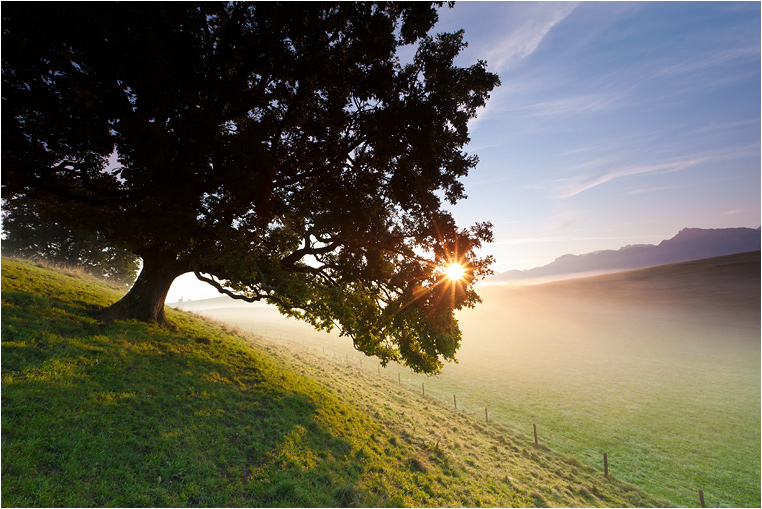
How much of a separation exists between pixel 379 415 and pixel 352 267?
8351 mm

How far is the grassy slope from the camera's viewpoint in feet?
21.3

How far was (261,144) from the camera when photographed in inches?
410

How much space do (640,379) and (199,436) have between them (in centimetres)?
5571

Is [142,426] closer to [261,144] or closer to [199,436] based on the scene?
[199,436]

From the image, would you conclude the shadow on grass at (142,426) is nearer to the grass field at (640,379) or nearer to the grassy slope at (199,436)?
the grassy slope at (199,436)

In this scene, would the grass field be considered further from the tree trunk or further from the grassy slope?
the tree trunk

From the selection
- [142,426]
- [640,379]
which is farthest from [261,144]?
[640,379]

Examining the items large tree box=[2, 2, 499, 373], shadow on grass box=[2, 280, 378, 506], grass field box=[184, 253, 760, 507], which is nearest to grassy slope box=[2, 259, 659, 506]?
shadow on grass box=[2, 280, 378, 506]

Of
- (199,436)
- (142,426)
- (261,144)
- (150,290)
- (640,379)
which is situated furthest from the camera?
(640,379)

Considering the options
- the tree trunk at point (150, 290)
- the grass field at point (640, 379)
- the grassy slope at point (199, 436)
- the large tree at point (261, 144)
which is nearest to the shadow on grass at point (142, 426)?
the grassy slope at point (199, 436)

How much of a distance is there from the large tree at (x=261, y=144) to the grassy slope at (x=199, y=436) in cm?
355

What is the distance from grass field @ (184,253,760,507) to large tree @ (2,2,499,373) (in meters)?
18.1

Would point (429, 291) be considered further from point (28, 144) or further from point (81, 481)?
point (28, 144)

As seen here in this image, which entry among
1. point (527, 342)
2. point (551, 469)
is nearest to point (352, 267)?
point (551, 469)
